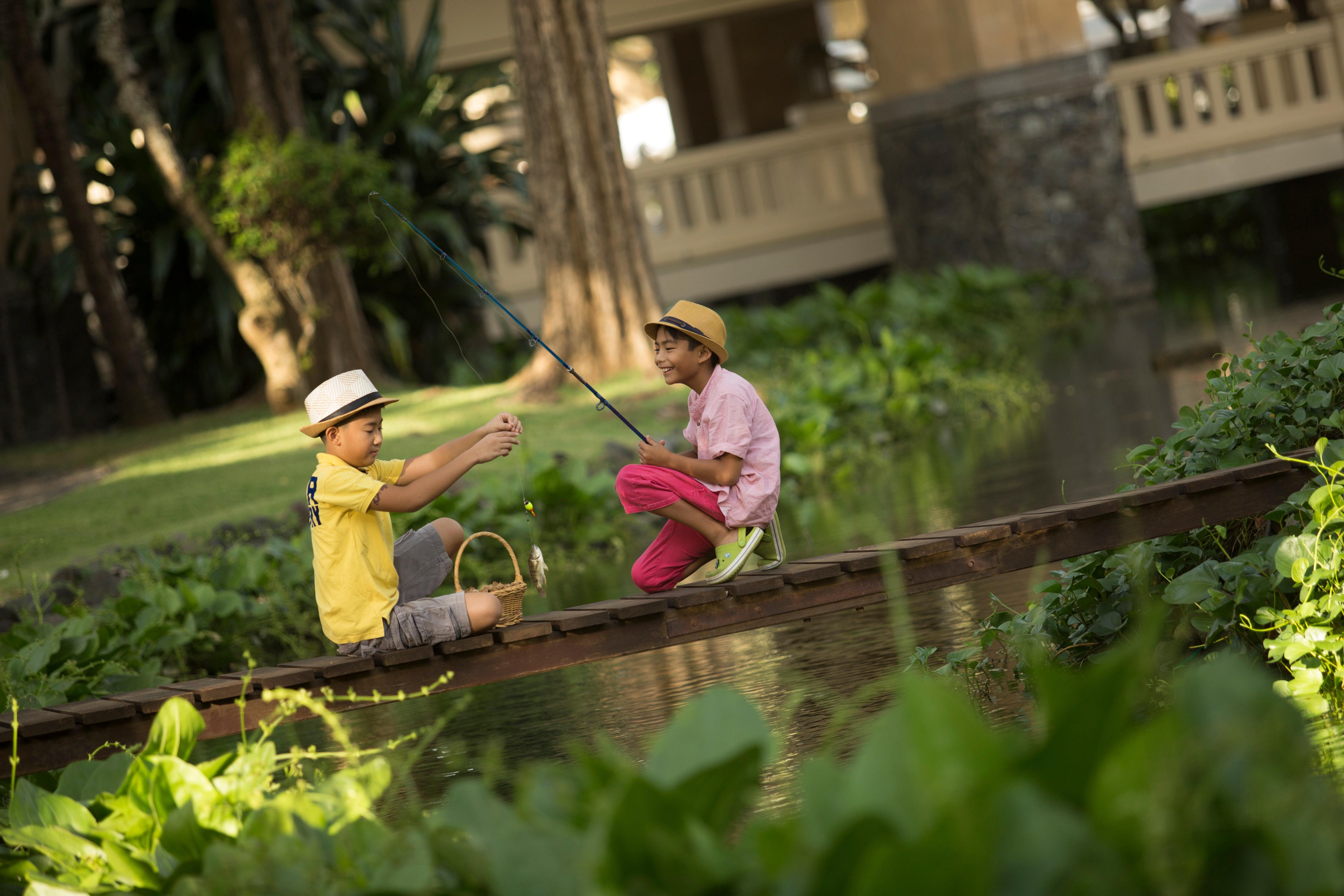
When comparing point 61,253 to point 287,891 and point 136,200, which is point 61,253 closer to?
point 136,200

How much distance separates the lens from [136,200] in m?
12.7

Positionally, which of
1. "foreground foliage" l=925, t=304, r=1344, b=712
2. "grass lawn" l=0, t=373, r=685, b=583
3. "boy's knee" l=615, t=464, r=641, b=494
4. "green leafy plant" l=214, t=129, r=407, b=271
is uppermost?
"green leafy plant" l=214, t=129, r=407, b=271

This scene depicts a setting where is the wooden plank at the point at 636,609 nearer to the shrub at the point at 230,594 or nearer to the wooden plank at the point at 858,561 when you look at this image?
the wooden plank at the point at 858,561

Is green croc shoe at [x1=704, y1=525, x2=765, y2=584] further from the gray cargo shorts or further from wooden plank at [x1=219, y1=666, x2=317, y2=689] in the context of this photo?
wooden plank at [x1=219, y1=666, x2=317, y2=689]

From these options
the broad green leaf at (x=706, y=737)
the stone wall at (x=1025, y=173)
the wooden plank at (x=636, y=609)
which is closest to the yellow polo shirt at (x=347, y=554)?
the wooden plank at (x=636, y=609)

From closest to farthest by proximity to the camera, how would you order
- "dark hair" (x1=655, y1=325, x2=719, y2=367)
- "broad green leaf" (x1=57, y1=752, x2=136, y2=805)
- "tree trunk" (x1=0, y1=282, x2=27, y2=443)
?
1. "broad green leaf" (x1=57, y1=752, x2=136, y2=805)
2. "dark hair" (x1=655, y1=325, x2=719, y2=367)
3. "tree trunk" (x1=0, y1=282, x2=27, y2=443)

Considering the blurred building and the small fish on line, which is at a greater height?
the blurred building

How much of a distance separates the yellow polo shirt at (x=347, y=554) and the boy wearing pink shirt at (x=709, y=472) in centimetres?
74

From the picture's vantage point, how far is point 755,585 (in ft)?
11.5

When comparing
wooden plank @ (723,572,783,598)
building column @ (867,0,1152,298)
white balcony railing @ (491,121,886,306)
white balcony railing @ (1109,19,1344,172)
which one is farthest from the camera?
white balcony railing @ (1109,19,1344,172)

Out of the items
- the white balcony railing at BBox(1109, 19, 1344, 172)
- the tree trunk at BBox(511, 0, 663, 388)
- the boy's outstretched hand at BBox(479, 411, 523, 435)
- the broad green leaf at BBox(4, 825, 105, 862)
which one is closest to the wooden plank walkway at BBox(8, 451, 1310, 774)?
the boy's outstretched hand at BBox(479, 411, 523, 435)

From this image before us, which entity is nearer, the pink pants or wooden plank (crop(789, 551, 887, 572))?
wooden plank (crop(789, 551, 887, 572))

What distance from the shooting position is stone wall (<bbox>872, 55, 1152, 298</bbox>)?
13328mm

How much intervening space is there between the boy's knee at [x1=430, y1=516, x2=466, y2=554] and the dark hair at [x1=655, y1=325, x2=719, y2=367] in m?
0.84
